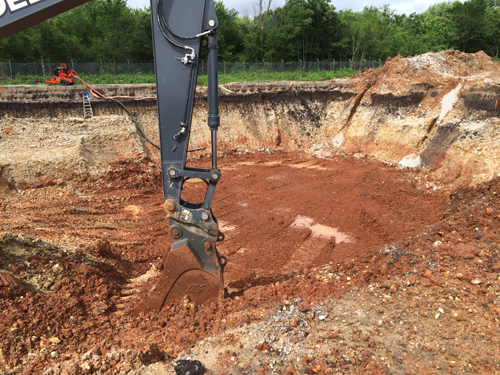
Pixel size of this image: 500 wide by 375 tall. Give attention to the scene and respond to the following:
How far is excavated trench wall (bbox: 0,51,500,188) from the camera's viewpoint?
12312 millimetres

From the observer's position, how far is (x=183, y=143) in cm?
464

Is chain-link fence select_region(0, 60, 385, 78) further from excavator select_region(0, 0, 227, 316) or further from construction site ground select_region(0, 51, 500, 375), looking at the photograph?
excavator select_region(0, 0, 227, 316)

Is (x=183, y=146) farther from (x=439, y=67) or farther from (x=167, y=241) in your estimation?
(x=439, y=67)

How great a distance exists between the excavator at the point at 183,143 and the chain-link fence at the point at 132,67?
13350 mm

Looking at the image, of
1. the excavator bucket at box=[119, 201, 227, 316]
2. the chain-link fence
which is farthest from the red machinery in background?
the excavator bucket at box=[119, 201, 227, 316]

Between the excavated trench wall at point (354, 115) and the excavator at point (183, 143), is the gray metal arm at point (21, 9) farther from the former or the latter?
the excavated trench wall at point (354, 115)

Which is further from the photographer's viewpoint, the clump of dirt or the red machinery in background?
the red machinery in background

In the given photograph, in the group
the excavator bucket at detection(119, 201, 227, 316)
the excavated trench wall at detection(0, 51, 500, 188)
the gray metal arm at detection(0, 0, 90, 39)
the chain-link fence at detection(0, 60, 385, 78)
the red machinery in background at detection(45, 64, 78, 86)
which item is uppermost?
the chain-link fence at detection(0, 60, 385, 78)

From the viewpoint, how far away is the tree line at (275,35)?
26.0m

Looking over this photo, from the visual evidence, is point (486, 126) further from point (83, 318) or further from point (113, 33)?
point (113, 33)

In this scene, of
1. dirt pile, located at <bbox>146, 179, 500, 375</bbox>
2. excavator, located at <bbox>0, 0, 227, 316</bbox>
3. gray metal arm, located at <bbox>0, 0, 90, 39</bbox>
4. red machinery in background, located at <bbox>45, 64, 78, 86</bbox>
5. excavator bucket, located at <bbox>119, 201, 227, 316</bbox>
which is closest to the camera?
gray metal arm, located at <bbox>0, 0, 90, 39</bbox>

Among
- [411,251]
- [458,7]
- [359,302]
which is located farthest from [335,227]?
[458,7]

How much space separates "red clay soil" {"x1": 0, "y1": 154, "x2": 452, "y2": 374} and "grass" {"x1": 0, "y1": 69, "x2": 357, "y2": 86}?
857 cm

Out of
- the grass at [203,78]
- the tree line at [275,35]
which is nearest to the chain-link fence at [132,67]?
the grass at [203,78]
